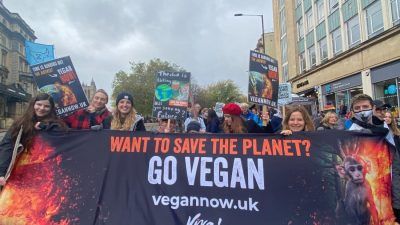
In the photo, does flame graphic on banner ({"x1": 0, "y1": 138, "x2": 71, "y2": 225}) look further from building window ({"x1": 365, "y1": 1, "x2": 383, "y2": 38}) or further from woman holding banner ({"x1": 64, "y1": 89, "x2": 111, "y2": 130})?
building window ({"x1": 365, "y1": 1, "x2": 383, "y2": 38})

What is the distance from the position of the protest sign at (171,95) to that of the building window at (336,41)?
20193mm

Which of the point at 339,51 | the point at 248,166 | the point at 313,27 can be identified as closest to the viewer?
the point at 248,166

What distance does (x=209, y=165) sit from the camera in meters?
4.12

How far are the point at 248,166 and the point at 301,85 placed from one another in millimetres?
28077

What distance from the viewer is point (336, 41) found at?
78.3ft

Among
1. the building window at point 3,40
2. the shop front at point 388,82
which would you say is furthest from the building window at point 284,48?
the building window at point 3,40

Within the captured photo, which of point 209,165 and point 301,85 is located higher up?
point 301,85

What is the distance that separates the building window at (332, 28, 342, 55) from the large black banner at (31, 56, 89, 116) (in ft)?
70.4

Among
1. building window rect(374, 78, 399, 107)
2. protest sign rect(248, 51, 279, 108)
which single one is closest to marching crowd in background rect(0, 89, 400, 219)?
protest sign rect(248, 51, 279, 108)

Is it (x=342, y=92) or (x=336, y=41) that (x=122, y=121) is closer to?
(x=342, y=92)

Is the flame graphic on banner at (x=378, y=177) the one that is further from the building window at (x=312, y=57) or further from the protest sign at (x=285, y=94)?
the building window at (x=312, y=57)

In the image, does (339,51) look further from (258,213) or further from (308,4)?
(258,213)

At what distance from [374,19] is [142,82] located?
42.7 meters

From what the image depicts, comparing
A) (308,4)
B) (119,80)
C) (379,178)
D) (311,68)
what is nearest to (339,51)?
(311,68)
